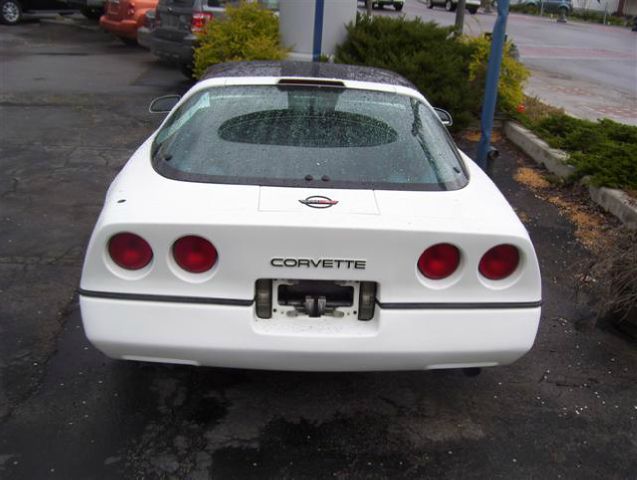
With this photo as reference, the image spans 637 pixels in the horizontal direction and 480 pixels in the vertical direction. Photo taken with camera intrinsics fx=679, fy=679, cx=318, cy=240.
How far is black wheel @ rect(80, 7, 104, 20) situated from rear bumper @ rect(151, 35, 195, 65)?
350 inches

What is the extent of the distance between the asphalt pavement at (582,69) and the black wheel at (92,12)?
9.78 m

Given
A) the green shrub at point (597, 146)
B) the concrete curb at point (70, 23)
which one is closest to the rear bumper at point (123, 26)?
the concrete curb at point (70, 23)

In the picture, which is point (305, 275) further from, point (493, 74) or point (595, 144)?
point (595, 144)

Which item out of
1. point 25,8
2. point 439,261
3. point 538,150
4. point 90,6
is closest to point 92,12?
point 90,6

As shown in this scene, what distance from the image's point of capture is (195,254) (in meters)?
2.81

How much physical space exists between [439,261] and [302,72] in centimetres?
172

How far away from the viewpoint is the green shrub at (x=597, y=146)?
6273 mm

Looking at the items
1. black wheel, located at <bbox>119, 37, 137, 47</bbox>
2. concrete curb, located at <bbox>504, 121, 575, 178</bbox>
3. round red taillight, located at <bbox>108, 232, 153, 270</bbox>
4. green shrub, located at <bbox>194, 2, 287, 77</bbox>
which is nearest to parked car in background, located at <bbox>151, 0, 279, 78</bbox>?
green shrub, located at <bbox>194, 2, 287, 77</bbox>

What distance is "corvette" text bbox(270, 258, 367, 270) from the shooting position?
2750mm

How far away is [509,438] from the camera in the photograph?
3201mm

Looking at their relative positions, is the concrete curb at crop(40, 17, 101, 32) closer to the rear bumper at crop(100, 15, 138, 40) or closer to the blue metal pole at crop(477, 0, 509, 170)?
the rear bumper at crop(100, 15, 138, 40)

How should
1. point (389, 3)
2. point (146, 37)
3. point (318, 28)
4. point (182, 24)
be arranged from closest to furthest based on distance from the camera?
1. point (318, 28)
2. point (182, 24)
3. point (146, 37)
4. point (389, 3)

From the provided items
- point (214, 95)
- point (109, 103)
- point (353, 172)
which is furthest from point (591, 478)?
point (109, 103)

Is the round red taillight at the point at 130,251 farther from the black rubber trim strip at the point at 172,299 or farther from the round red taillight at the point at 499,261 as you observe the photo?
the round red taillight at the point at 499,261
